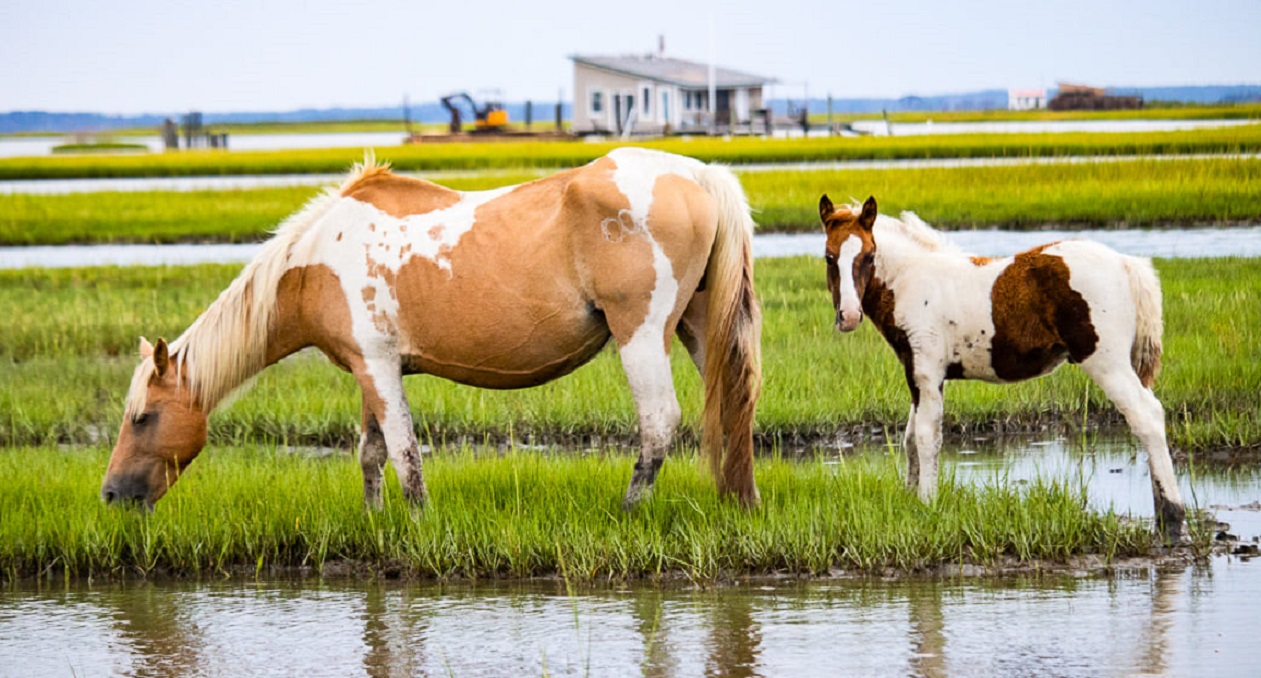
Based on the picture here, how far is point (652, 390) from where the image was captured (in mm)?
7059

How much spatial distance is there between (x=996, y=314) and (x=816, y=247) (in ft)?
48.7

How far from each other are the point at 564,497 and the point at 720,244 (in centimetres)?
151

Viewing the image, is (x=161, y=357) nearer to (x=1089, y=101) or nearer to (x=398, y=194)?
(x=398, y=194)

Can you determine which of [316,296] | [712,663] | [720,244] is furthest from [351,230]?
[712,663]

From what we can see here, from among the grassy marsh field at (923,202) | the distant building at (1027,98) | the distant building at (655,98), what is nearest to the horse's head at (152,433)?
the grassy marsh field at (923,202)

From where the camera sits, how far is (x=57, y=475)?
336 inches

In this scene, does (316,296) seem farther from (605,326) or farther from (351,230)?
(605,326)

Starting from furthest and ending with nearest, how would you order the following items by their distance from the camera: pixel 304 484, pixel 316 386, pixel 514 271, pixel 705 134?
pixel 705 134 < pixel 316 386 < pixel 304 484 < pixel 514 271

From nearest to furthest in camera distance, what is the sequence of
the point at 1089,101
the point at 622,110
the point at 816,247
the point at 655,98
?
the point at 816,247 < the point at 655,98 < the point at 622,110 < the point at 1089,101

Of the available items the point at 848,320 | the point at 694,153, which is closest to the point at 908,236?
the point at 848,320

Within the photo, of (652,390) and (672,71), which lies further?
(672,71)

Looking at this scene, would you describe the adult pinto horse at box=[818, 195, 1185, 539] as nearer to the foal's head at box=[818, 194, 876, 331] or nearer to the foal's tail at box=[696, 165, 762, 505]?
the foal's head at box=[818, 194, 876, 331]

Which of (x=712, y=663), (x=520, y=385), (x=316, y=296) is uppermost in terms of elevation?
(x=316, y=296)

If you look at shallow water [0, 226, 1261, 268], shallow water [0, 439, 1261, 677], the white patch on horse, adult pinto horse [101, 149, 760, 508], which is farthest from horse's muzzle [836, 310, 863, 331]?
shallow water [0, 226, 1261, 268]
